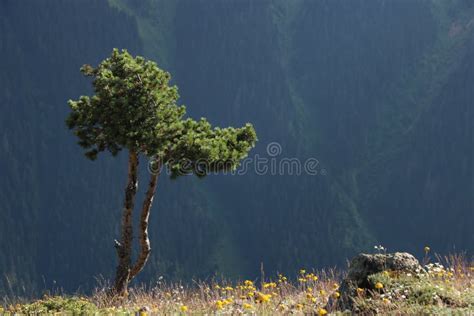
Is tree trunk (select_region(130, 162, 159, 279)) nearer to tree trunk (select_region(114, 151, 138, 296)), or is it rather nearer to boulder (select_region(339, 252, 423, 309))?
tree trunk (select_region(114, 151, 138, 296))

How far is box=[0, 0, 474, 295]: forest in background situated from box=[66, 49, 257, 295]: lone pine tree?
473 feet

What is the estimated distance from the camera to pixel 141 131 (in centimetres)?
1316

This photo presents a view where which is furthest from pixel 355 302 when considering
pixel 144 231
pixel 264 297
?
pixel 144 231

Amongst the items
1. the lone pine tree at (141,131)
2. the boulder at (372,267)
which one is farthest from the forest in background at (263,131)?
the boulder at (372,267)

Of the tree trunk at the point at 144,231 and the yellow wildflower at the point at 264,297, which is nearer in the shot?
the yellow wildflower at the point at 264,297

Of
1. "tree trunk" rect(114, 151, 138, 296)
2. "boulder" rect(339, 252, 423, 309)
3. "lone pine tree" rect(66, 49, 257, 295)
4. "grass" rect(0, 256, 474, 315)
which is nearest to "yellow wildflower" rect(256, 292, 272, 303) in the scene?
"grass" rect(0, 256, 474, 315)

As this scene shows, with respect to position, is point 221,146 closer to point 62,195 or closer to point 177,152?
point 177,152

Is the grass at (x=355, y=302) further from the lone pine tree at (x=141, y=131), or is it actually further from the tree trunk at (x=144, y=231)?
the tree trunk at (x=144, y=231)

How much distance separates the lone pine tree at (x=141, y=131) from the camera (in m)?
13.2

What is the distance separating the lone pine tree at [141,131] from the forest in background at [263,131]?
473ft

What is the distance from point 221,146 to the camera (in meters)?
14.0

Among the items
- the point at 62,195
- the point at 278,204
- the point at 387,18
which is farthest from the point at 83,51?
the point at 387,18

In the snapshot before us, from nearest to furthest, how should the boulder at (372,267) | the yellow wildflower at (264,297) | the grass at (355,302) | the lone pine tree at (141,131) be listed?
1. the yellow wildflower at (264,297)
2. the grass at (355,302)
3. the boulder at (372,267)
4. the lone pine tree at (141,131)

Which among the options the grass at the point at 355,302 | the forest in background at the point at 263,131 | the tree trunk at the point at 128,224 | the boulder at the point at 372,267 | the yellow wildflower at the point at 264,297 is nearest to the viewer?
the yellow wildflower at the point at 264,297
